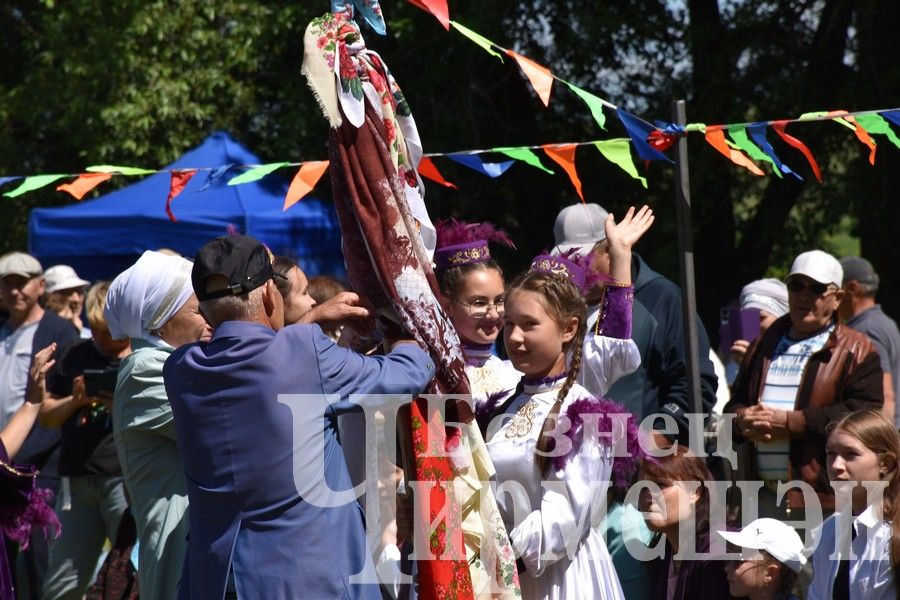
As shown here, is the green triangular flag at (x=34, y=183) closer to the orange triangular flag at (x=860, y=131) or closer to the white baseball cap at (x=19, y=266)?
the white baseball cap at (x=19, y=266)

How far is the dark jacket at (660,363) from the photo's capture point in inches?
182

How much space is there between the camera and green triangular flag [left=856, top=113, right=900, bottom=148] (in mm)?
4512

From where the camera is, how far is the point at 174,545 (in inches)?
145

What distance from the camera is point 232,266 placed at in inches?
118

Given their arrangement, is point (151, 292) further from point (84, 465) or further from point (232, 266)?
point (84, 465)

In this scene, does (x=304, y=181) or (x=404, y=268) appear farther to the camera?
(x=304, y=181)

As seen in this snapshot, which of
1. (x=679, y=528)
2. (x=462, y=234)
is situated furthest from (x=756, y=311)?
(x=462, y=234)

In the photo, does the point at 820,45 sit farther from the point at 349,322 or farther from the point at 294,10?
the point at 349,322

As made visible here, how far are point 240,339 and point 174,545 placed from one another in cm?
102

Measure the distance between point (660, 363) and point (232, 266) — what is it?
2228mm

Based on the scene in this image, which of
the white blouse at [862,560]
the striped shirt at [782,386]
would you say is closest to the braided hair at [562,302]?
the white blouse at [862,560]

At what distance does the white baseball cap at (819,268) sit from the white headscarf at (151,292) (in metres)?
2.84

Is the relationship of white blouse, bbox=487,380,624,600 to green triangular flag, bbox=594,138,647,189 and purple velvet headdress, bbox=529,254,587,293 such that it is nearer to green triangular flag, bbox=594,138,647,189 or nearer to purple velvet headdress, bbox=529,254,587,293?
purple velvet headdress, bbox=529,254,587,293

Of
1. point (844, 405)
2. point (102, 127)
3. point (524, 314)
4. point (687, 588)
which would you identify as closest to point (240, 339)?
point (524, 314)
